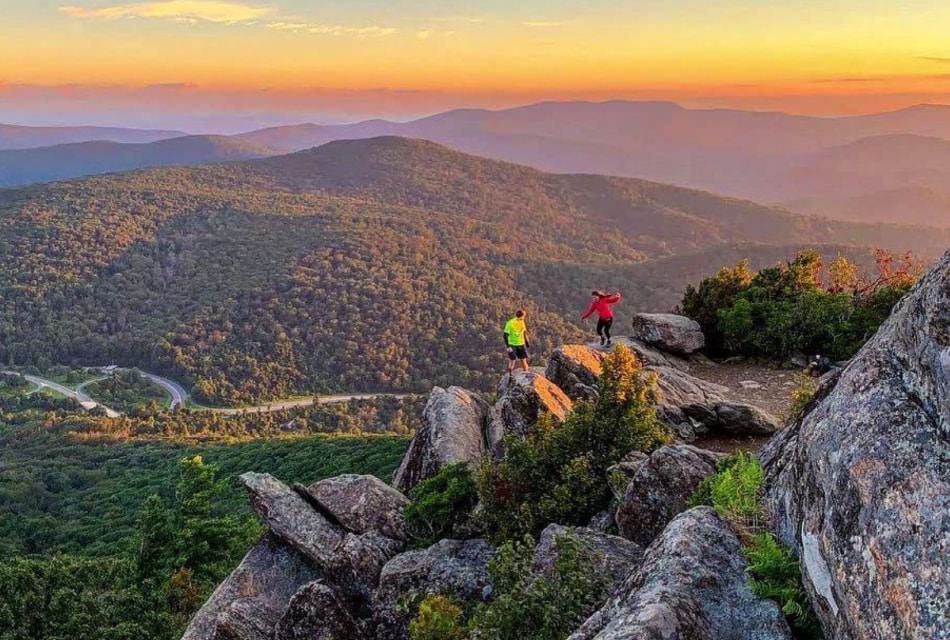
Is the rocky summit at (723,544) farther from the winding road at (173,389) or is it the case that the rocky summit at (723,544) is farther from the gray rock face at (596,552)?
the winding road at (173,389)

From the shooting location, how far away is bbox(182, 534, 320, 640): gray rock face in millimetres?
11898

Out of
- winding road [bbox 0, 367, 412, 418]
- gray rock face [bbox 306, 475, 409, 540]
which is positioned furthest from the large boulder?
winding road [bbox 0, 367, 412, 418]

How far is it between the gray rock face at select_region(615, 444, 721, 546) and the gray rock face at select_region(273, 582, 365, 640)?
4918 mm

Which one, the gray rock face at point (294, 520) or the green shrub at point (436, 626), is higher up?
the green shrub at point (436, 626)

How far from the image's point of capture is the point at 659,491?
9680 mm

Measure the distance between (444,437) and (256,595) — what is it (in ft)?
18.7

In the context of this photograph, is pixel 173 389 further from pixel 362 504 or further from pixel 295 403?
pixel 362 504

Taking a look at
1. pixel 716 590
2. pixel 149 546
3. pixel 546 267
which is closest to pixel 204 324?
pixel 546 267

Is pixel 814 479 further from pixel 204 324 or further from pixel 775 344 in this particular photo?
pixel 204 324

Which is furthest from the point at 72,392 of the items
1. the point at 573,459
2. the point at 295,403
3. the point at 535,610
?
the point at 535,610

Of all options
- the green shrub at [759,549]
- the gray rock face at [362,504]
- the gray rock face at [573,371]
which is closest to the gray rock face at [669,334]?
the gray rock face at [573,371]

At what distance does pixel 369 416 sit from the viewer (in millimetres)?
97688

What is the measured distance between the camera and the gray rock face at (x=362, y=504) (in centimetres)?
1434

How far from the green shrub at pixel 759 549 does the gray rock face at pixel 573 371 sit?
8.66m
